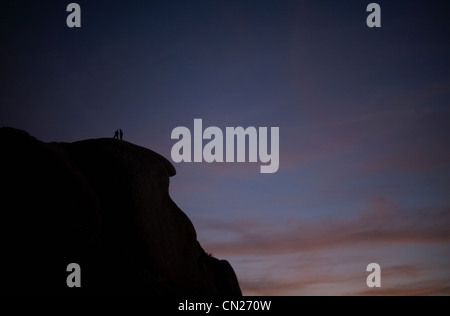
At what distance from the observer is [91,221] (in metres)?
27.0

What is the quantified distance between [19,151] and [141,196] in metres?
→ 7.86

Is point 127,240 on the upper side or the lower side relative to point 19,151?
lower

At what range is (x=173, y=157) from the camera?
28828 millimetres

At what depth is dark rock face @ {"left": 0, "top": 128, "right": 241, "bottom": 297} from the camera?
78.2 feet

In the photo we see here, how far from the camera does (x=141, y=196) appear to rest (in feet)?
99.6

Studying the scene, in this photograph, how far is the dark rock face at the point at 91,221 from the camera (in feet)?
78.2
